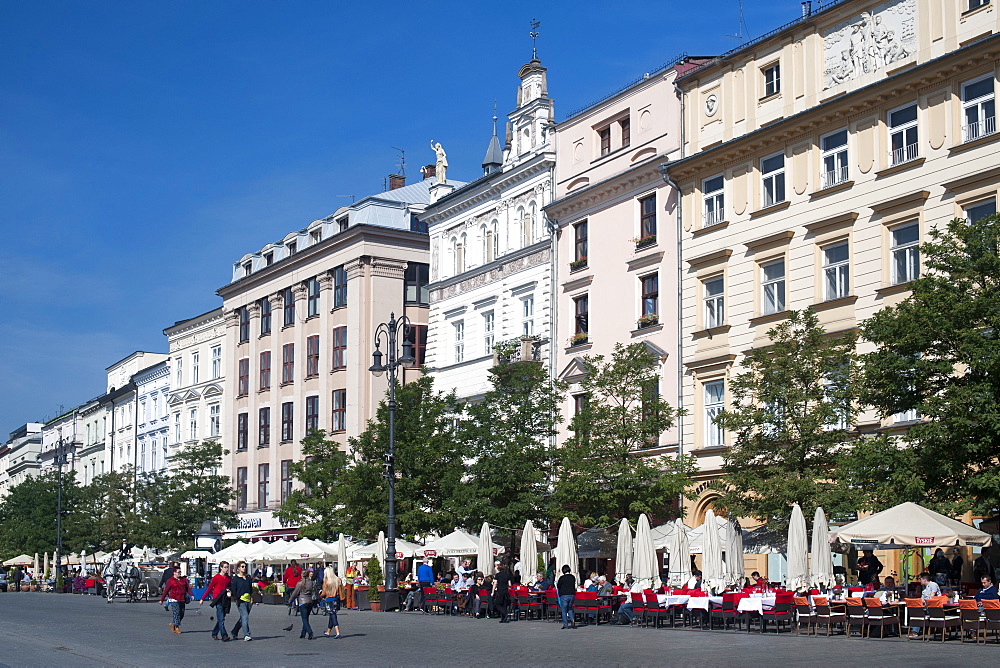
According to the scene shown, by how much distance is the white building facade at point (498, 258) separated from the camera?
A: 47.8 meters

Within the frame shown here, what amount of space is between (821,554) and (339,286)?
41588 mm

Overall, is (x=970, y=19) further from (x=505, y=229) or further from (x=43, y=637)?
(x=43, y=637)

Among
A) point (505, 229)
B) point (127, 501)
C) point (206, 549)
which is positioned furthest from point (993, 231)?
point (127, 501)

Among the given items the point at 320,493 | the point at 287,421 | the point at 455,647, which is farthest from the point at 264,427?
the point at 455,647

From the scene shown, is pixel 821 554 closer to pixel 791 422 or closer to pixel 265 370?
pixel 791 422

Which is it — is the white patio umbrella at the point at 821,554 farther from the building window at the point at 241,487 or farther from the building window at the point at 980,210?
the building window at the point at 241,487

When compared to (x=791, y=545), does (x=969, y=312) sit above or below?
above

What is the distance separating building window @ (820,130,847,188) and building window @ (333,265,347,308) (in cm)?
3265

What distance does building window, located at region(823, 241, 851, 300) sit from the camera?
1359 inches

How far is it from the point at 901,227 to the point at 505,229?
20.2 m

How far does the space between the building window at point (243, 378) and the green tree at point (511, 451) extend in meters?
32.3

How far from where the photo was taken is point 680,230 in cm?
4053

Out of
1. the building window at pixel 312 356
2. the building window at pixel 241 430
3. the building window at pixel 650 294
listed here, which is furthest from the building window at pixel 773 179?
the building window at pixel 241 430

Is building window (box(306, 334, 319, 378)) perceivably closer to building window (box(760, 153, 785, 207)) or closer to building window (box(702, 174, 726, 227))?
building window (box(702, 174, 726, 227))
